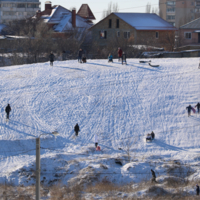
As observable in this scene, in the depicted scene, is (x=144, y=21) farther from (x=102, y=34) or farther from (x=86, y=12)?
(x=86, y=12)

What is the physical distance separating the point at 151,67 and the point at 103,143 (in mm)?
13695

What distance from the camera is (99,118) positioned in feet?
93.9

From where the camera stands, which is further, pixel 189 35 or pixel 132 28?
pixel 132 28

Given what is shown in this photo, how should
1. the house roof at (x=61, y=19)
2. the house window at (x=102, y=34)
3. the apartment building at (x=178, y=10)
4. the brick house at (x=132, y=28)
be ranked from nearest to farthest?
1. the brick house at (x=132, y=28)
2. the house window at (x=102, y=34)
3. the house roof at (x=61, y=19)
4. the apartment building at (x=178, y=10)

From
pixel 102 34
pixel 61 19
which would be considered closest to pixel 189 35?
pixel 102 34

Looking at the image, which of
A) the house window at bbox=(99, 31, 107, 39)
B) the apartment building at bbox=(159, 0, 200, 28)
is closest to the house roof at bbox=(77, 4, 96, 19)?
the house window at bbox=(99, 31, 107, 39)

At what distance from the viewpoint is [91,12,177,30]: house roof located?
62.1 m

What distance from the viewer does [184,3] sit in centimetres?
10556

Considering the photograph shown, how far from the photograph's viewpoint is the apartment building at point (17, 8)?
346 ft

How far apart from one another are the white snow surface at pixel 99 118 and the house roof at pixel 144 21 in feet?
78.0

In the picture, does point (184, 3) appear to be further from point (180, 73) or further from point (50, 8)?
point (180, 73)

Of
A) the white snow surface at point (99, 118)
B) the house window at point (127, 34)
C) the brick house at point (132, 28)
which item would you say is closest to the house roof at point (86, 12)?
the brick house at point (132, 28)

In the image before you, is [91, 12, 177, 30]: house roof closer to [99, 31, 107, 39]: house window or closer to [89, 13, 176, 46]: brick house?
[89, 13, 176, 46]: brick house

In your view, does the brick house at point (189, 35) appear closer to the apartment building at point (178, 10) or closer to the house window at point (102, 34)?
the house window at point (102, 34)
